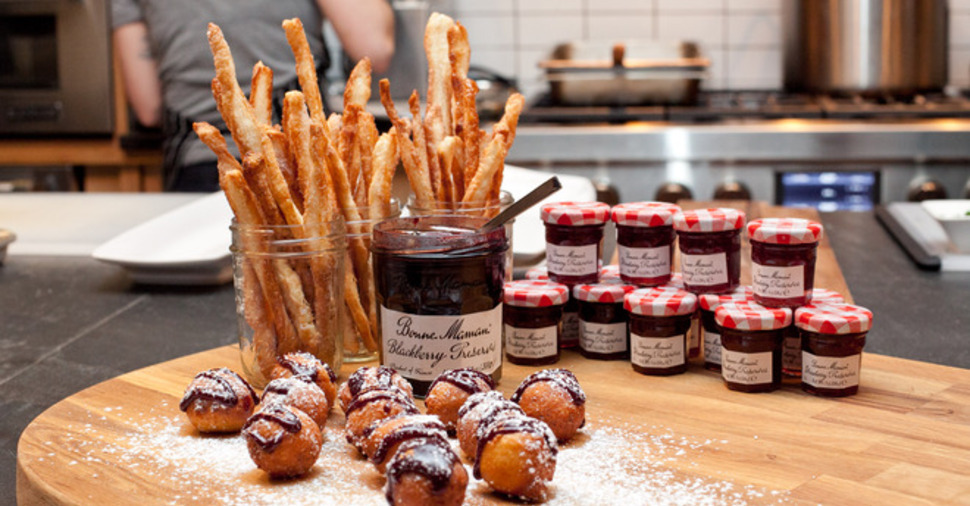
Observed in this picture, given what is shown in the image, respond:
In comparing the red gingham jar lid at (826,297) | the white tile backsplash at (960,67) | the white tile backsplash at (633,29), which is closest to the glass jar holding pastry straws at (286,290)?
the red gingham jar lid at (826,297)

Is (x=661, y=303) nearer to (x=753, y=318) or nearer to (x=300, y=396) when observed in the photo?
(x=753, y=318)

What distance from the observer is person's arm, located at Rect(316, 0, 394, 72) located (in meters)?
2.61

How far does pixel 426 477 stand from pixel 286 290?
38cm

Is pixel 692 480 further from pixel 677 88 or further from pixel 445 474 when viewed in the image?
pixel 677 88

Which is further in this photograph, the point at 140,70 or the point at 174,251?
the point at 140,70

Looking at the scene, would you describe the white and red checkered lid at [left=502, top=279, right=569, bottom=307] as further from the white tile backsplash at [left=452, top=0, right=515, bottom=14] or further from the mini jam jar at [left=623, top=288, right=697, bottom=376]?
the white tile backsplash at [left=452, top=0, right=515, bottom=14]

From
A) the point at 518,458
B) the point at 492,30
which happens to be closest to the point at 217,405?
the point at 518,458

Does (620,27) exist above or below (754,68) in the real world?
above

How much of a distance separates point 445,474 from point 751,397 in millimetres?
426

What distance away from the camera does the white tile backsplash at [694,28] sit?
12.5ft

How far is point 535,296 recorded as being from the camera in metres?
1.13

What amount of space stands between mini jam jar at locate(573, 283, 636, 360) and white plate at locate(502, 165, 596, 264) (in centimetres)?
20

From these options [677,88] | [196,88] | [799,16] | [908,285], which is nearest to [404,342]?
[908,285]

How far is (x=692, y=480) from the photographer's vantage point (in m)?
0.83
